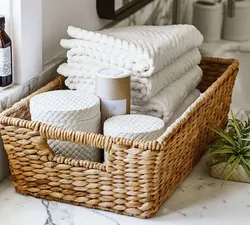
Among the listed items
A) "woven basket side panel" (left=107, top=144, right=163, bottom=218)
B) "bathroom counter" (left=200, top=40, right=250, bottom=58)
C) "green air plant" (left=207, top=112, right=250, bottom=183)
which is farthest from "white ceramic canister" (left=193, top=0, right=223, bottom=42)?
"woven basket side panel" (left=107, top=144, right=163, bottom=218)

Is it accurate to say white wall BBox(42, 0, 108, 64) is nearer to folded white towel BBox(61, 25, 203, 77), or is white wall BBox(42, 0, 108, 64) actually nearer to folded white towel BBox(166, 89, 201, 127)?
folded white towel BBox(61, 25, 203, 77)

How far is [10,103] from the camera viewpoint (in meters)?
1.38

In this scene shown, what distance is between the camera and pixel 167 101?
4.67 feet

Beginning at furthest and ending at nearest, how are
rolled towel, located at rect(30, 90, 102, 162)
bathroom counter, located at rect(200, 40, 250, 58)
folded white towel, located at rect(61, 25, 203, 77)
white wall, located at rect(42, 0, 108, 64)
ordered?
bathroom counter, located at rect(200, 40, 250, 58) < white wall, located at rect(42, 0, 108, 64) < folded white towel, located at rect(61, 25, 203, 77) < rolled towel, located at rect(30, 90, 102, 162)

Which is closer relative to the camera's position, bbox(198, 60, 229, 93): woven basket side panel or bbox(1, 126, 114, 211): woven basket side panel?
bbox(1, 126, 114, 211): woven basket side panel

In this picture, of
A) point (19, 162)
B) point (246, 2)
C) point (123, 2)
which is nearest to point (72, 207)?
point (19, 162)

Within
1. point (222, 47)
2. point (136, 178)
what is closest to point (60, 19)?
point (136, 178)

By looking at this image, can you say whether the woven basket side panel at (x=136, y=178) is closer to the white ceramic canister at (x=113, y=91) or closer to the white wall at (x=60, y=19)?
the white ceramic canister at (x=113, y=91)

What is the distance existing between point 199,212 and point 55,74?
512 millimetres

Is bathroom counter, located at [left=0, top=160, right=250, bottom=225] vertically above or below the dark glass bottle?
below

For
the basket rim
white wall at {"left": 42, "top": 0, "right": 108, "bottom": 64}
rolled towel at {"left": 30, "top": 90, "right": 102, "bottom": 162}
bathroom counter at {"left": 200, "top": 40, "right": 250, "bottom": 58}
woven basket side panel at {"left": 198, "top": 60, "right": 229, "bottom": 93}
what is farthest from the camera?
bathroom counter at {"left": 200, "top": 40, "right": 250, "bottom": 58}

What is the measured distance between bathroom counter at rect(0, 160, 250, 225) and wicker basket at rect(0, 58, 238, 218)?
16 millimetres

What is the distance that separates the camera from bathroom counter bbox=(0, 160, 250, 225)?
4.03 feet

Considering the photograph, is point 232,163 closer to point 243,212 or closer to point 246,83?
point 243,212
